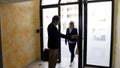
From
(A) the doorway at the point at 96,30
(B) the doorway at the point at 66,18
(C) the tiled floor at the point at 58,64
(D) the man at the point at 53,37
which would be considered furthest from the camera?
(B) the doorway at the point at 66,18

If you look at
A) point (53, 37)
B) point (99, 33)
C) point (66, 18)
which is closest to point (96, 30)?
point (99, 33)

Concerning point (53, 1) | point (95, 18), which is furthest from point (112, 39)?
point (53, 1)

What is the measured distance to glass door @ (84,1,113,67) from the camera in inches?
148

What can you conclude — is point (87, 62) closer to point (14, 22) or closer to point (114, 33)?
point (114, 33)

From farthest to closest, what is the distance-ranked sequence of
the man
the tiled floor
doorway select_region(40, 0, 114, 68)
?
1. the tiled floor
2. doorway select_region(40, 0, 114, 68)
3. the man

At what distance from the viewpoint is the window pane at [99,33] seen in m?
3.76

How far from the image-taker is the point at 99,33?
3893 millimetres

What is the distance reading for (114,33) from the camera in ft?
11.8

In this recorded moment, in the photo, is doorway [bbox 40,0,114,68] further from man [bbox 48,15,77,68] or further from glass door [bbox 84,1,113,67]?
man [bbox 48,15,77,68]

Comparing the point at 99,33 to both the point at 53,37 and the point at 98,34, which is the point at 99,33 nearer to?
the point at 98,34

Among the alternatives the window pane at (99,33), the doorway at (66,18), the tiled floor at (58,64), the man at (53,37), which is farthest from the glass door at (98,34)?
the man at (53,37)

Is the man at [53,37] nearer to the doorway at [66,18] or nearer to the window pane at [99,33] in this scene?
the window pane at [99,33]

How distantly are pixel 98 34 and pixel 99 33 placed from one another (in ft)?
0.14

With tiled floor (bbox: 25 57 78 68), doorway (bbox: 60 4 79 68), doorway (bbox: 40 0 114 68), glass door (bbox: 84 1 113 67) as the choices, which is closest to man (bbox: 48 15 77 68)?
doorway (bbox: 40 0 114 68)
